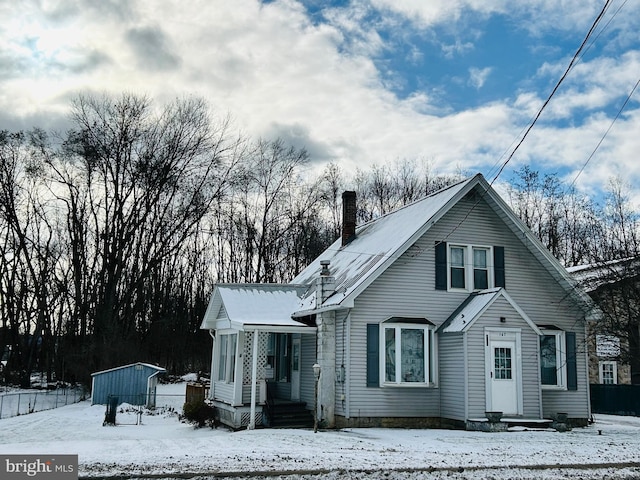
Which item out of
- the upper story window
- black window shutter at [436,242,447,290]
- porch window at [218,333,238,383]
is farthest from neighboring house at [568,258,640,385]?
porch window at [218,333,238,383]

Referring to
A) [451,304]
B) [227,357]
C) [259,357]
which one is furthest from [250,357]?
[451,304]

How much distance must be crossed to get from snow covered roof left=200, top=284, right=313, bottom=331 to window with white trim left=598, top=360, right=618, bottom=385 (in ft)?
52.7

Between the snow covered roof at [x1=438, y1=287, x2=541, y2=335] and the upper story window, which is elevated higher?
the upper story window

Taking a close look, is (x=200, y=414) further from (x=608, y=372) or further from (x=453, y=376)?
(x=608, y=372)

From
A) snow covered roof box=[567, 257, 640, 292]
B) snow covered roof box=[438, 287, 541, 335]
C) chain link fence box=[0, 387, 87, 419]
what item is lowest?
chain link fence box=[0, 387, 87, 419]

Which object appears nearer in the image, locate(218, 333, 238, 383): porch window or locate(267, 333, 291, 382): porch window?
locate(218, 333, 238, 383): porch window

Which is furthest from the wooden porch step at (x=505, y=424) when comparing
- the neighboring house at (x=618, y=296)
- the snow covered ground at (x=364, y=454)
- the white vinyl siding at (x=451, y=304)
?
the neighboring house at (x=618, y=296)

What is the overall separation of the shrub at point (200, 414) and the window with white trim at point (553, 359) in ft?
32.2

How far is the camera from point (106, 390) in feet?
91.1

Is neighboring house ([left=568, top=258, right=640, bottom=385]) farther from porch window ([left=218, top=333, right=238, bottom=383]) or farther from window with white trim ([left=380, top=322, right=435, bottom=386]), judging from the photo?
porch window ([left=218, top=333, right=238, bottom=383])

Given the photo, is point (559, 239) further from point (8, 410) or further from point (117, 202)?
point (8, 410)

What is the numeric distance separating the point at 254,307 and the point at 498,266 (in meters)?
7.37

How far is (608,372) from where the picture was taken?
29016mm

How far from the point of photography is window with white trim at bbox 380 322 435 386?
56.6 feet
